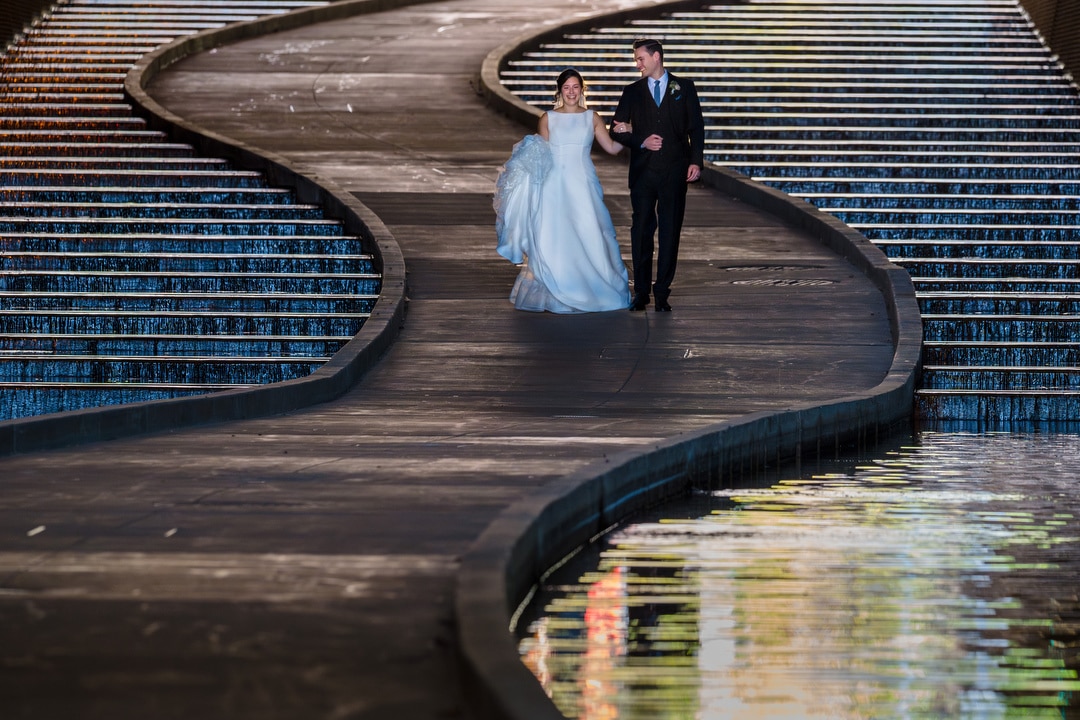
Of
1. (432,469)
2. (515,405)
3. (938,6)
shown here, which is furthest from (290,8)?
(432,469)

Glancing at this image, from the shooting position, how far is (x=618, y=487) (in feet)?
22.4

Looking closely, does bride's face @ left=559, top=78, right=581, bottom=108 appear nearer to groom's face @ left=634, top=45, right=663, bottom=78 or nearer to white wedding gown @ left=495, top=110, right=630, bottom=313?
white wedding gown @ left=495, top=110, right=630, bottom=313

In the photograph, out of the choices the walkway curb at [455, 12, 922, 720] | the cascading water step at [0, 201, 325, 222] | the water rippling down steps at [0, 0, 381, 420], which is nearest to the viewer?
the walkway curb at [455, 12, 922, 720]

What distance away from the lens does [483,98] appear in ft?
70.7

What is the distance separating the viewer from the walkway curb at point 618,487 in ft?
12.6

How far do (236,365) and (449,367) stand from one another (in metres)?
1.97

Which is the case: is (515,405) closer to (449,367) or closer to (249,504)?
(449,367)

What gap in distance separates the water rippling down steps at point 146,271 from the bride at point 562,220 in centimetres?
136

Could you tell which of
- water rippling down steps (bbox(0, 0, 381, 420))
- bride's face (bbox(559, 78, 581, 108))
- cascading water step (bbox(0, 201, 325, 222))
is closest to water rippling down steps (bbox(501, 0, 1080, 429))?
bride's face (bbox(559, 78, 581, 108))

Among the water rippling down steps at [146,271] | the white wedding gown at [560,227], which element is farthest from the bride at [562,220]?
the water rippling down steps at [146,271]

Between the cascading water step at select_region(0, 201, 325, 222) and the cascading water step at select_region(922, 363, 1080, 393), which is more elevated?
the cascading water step at select_region(0, 201, 325, 222)

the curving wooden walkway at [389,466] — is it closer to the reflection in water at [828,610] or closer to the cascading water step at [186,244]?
the reflection in water at [828,610]

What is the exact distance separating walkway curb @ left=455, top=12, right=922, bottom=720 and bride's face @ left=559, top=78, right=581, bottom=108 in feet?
8.24

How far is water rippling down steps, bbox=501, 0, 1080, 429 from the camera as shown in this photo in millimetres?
12031
